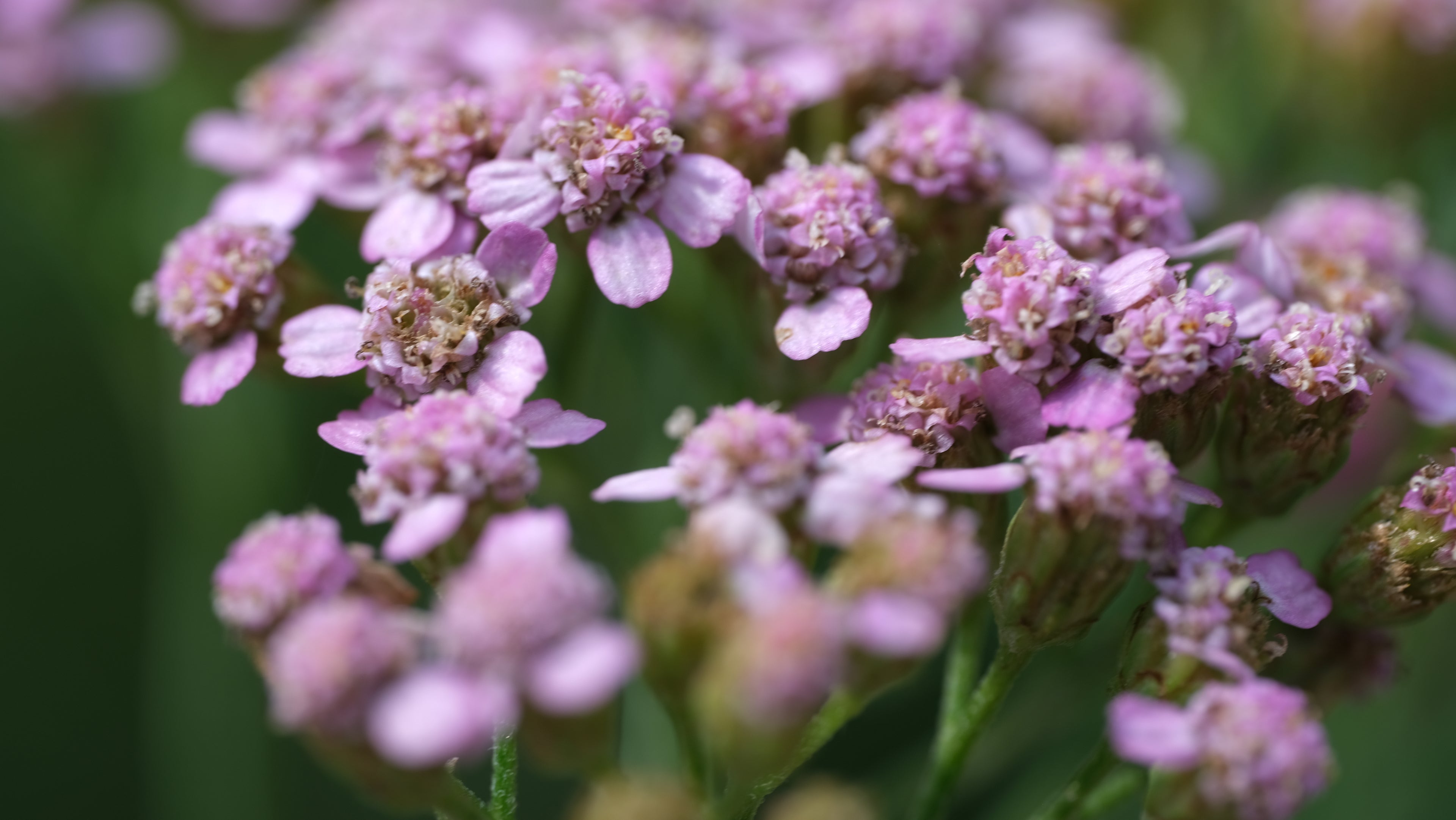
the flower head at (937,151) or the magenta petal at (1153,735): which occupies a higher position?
the flower head at (937,151)

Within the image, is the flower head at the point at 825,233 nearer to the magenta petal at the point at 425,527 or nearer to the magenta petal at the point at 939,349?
the magenta petal at the point at 939,349

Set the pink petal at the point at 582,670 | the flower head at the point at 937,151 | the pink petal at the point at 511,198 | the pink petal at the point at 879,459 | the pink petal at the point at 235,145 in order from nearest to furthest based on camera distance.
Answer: the pink petal at the point at 582,670
the pink petal at the point at 879,459
the pink petal at the point at 511,198
the flower head at the point at 937,151
the pink petal at the point at 235,145

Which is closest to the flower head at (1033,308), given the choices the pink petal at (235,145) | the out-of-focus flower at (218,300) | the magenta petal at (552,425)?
the magenta petal at (552,425)

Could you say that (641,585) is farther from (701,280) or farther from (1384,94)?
(1384,94)

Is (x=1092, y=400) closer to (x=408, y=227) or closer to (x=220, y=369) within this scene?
(x=408, y=227)

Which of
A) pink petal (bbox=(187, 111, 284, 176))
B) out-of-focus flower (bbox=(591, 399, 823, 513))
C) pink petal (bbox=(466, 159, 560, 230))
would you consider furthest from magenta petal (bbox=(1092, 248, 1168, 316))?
pink petal (bbox=(187, 111, 284, 176))
